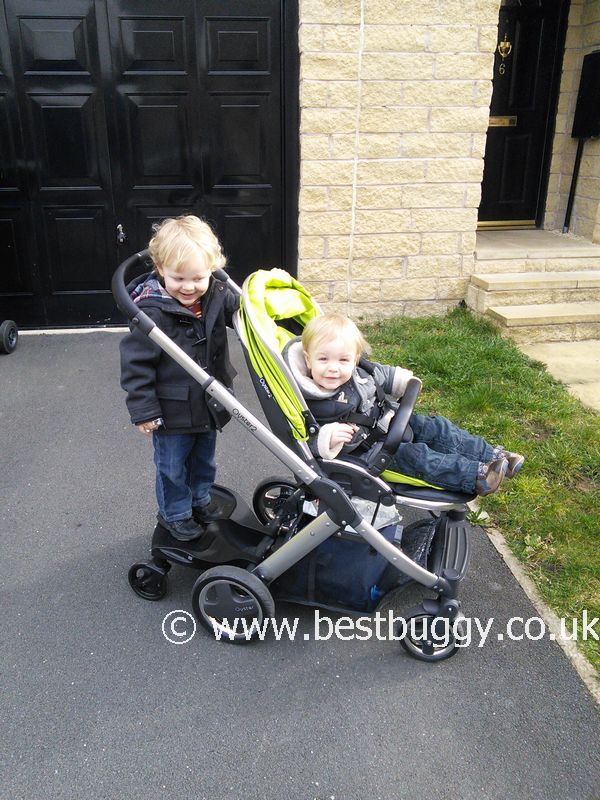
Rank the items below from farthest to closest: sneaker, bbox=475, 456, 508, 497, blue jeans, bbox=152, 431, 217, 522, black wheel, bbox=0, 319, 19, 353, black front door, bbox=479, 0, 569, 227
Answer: black front door, bbox=479, 0, 569, 227, black wheel, bbox=0, 319, 19, 353, blue jeans, bbox=152, 431, 217, 522, sneaker, bbox=475, 456, 508, 497

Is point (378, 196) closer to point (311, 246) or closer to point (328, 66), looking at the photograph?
point (311, 246)

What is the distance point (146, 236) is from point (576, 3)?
191 inches

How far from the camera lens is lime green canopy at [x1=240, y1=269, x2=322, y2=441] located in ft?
8.23

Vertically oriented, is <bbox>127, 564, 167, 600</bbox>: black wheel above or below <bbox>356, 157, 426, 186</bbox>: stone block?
below

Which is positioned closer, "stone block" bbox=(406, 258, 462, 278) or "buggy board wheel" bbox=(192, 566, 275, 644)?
"buggy board wheel" bbox=(192, 566, 275, 644)

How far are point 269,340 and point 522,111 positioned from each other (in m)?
6.04

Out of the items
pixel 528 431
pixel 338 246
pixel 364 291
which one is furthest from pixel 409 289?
pixel 528 431

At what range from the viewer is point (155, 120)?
6.02 m

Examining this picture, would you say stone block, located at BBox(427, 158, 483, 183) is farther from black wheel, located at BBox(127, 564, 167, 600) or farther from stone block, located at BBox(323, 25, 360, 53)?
black wheel, located at BBox(127, 564, 167, 600)

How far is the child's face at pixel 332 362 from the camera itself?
2.53m

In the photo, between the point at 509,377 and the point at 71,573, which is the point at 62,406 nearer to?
the point at 71,573

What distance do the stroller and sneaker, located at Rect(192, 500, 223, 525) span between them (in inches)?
1.9

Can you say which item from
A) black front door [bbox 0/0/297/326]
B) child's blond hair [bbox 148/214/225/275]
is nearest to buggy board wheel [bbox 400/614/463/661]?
child's blond hair [bbox 148/214/225/275]

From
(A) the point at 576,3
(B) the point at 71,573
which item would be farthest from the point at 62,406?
(A) the point at 576,3
